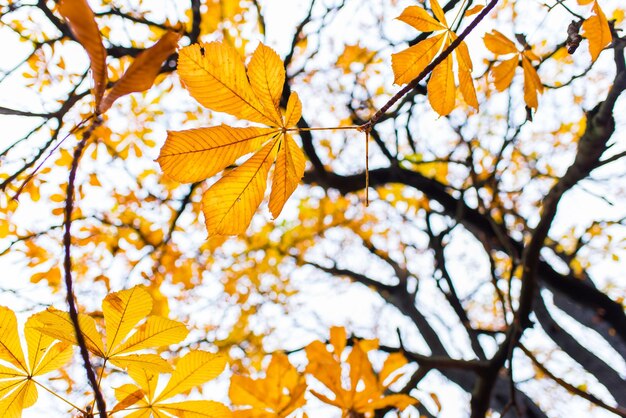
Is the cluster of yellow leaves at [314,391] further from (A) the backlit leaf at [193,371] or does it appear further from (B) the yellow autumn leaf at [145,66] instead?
(B) the yellow autumn leaf at [145,66]

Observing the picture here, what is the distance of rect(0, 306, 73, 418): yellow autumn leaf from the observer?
2.19 ft

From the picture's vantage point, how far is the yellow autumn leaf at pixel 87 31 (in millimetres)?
308

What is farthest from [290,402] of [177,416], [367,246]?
[367,246]

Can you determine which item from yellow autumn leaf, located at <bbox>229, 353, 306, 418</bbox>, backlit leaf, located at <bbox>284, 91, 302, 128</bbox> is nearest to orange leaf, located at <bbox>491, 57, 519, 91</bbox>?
backlit leaf, located at <bbox>284, 91, 302, 128</bbox>

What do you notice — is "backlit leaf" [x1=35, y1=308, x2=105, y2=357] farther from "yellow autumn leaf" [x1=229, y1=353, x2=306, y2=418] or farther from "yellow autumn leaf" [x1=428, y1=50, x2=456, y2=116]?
"yellow autumn leaf" [x1=428, y1=50, x2=456, y2=116]

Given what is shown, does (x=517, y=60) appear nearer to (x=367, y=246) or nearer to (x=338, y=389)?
(x=338, y=389)

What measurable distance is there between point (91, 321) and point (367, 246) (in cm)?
400

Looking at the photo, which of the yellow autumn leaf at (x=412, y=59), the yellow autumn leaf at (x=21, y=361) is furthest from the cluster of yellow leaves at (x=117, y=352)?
the yellow autumn leaf at (x=412, y=59)

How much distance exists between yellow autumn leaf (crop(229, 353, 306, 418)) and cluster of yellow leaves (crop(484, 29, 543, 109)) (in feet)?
2.75

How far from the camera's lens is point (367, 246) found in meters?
4.57

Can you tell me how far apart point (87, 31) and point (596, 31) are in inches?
35.2

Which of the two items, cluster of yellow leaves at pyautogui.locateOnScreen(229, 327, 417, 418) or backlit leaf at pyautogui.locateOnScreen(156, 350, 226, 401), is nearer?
backlit leaf at pyautogui.locateOnScreen(156, 350, 226, 401)

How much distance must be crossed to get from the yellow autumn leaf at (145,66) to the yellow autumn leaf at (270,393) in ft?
2.75

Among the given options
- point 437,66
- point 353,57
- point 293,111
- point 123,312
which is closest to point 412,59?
point 437,66
